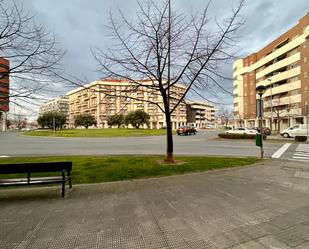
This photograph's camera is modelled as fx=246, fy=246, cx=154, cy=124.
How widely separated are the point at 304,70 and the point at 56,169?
55.7m

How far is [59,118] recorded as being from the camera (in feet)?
240

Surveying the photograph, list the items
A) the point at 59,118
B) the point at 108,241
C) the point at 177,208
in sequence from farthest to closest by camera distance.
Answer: the point at 59,118
the point at 177,208
the point at 108,241

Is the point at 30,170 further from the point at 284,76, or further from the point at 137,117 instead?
the point at 137,117

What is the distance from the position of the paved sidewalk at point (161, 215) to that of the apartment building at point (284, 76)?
41383 millimetres

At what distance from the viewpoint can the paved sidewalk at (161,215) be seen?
354 cm

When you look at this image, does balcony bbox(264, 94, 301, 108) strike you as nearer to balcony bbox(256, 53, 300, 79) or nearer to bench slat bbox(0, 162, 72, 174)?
balcony bbox(256, 53, 300, 79)

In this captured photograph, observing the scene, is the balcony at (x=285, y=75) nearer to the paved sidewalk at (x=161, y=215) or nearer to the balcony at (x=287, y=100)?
the balcony at (x=287, y=100)

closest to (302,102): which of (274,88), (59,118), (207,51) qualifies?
(274,88)

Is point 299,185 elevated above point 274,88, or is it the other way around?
point 274,88

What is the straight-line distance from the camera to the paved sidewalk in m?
3.54

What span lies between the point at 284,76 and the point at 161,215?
199 feet

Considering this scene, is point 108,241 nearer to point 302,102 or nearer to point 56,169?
point 56,169

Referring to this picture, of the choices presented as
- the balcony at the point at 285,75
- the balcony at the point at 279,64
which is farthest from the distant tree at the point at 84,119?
the balcony at the point at 285,75

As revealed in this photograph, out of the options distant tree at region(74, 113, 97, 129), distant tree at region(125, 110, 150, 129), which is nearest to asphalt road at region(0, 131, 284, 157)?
distant tree at region(125, 110, 150, 129)
